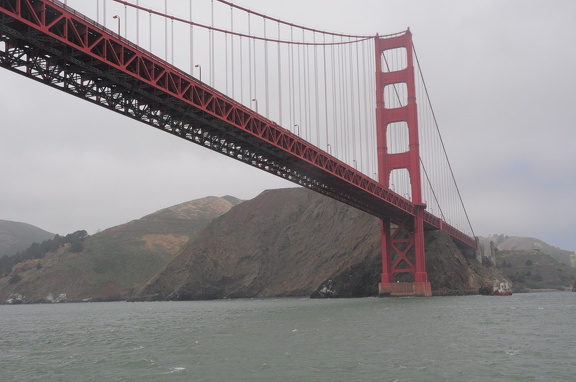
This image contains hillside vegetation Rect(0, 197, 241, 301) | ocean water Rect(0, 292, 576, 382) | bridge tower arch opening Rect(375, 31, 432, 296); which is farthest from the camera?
hillside vegetation Rect(0, 197, 241, 301)

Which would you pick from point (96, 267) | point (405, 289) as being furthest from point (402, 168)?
point (96, 267)

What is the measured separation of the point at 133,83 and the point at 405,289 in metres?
50.0

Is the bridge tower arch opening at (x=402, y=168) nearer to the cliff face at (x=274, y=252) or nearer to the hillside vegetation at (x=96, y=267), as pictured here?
the cliff face at (x=274, y=252)

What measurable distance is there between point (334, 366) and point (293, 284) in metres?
85.7

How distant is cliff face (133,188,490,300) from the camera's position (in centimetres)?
9750

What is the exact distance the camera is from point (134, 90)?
34156 mm

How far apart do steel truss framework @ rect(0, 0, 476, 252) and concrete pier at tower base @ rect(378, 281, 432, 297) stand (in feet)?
81.8

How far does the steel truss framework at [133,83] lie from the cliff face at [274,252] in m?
40.7

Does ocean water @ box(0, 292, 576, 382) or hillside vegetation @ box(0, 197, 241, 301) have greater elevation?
hillside vegetation @ box(0, 197, 241, 301)

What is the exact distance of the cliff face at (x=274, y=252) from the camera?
320 ft

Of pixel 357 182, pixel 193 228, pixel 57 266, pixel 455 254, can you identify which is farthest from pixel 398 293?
pixel 193 228

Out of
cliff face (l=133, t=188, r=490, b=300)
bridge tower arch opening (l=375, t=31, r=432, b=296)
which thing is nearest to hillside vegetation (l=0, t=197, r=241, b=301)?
cliff face (l=133, t=188, r=490, b=300)

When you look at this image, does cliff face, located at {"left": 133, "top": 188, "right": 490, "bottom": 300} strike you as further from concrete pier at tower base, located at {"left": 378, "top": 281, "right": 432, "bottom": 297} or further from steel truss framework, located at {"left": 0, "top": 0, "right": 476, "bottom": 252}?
steel truss framework, located at {"left": 0, "top": 0, "right": 476, "bottom": 252}

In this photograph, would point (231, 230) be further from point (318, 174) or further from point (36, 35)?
point (36, 35)
